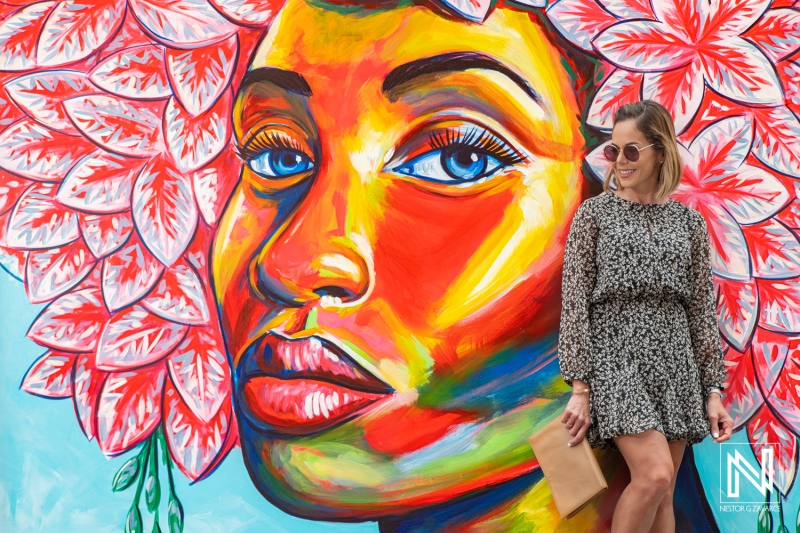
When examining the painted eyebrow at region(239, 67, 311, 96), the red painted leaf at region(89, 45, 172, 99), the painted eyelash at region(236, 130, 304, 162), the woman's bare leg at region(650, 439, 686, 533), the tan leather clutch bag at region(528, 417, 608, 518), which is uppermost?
the red painted leaf at region(89, 45, 172, 99)

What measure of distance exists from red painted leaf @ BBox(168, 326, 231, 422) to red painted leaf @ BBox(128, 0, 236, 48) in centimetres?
123

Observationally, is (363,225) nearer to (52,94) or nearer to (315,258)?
(315,258)

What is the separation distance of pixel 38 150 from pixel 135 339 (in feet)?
3.03

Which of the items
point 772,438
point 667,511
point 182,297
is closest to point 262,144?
point 182,297

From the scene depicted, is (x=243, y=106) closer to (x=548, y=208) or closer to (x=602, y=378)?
(x=548, y=208)

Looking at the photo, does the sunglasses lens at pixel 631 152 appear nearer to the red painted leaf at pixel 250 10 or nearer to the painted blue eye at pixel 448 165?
the painted blue eye at pixel 448 165

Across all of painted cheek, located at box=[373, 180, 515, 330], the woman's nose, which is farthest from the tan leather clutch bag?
the woman's nose

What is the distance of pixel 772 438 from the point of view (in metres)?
2.97

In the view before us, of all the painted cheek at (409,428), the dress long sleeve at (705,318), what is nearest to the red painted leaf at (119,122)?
the painted cheek at (409,428)

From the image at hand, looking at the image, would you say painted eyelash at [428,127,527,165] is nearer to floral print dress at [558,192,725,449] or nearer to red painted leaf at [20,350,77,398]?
floral print dress at [558,192,725,449]

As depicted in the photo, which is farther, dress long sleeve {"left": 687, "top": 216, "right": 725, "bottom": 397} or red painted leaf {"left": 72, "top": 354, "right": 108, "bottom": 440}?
red painted leaf {"left": 72, "top": 354, "right": 108, "bottom": 440}

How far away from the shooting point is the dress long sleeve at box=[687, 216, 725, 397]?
2.65 meters

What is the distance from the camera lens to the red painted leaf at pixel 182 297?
309 centimetres

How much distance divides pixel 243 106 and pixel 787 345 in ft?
8.10
